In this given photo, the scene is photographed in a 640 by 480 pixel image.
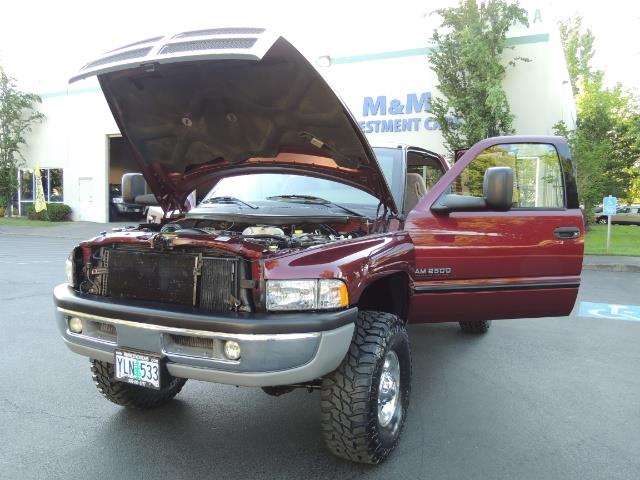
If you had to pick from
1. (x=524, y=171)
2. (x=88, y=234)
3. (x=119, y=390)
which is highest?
(x=524, y=171)

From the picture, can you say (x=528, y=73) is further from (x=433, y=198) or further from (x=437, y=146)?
(x=433, y=198)

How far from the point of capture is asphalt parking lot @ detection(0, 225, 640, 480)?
9.49ft

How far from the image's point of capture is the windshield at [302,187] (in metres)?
3.96

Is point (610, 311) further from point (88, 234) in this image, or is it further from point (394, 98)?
point (88, 234)

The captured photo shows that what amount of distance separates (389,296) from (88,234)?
60.9 feet

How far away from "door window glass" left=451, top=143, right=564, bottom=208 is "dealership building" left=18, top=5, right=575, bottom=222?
9.27 m

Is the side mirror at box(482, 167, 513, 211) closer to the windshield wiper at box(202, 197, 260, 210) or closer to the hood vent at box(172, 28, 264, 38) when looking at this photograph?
the windshield wiper at box(202, 197, 260, 210)

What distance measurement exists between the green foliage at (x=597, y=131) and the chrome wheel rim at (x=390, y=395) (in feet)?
48.2

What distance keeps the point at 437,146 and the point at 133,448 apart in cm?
1555

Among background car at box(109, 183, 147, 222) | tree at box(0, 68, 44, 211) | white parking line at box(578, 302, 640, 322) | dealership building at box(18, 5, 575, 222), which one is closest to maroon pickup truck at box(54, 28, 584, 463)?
white parking line at box(578, 302, 640, 322)

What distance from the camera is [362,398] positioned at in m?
2.70

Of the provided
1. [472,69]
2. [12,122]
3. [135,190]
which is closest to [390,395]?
[135,190]

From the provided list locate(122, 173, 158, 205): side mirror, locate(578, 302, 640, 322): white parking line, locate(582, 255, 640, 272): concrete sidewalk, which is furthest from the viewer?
locate(582, 255, 640, 272): concrete sidewalk

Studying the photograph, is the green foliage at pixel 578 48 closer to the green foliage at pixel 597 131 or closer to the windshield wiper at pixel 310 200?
the green foliage at pixel 597 131
